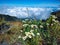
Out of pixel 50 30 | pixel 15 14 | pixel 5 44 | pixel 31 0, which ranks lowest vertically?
pixel 5 44

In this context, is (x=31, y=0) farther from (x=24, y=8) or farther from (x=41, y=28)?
(x=41, y=28)

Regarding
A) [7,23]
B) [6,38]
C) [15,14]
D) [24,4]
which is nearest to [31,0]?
[24,4]

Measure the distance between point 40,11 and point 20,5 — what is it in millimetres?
247

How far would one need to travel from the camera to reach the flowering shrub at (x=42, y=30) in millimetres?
1681

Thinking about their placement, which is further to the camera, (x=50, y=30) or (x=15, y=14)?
(x=15, y=14)

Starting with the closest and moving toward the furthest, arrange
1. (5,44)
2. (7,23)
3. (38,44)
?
1. (38,44)
2. (5,44)
3. (7,23)

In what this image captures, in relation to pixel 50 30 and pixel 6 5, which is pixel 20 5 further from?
pixel 50 30

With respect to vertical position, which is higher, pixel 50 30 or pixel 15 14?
pixel 15 14

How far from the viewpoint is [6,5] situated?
200 centimetres

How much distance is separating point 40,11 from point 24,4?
21cm

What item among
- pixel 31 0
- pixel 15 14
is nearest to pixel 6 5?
pixel 15 14

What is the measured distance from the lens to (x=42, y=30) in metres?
1.85

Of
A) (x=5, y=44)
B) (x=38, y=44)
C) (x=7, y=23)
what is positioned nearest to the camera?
(x=38, y=44)

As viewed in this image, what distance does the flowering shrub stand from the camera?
1.68m
